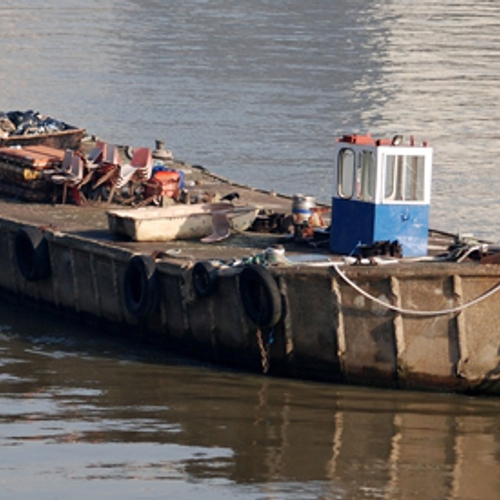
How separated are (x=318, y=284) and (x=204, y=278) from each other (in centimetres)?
159

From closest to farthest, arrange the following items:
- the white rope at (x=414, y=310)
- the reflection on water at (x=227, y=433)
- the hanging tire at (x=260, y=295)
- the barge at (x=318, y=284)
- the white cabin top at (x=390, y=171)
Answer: the reflection on water at (x=227, y=433)
the white rope at (x=414, y=310)
the barge at (x=318, y=284)
the hanging tire at (x=260, y=295)
the white cabin top at (x=390, y=171)

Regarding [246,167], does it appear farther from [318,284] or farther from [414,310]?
[414,310]

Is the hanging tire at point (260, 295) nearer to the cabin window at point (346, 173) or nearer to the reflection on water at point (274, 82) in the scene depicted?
the cabin window at point (346, 173)

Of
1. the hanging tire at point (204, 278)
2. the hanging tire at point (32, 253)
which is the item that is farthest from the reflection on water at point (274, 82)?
the hanging tire at point (204, 278)

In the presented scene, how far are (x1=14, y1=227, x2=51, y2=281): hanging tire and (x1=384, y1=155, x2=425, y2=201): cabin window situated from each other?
510 cm

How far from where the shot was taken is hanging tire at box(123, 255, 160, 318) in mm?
17844

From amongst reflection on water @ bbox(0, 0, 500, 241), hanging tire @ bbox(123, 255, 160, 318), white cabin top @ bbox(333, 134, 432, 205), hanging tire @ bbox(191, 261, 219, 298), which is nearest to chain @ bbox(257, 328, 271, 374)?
hanging tire @ bbox(191, 261, 219, 298)

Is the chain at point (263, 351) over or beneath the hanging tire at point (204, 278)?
beneath

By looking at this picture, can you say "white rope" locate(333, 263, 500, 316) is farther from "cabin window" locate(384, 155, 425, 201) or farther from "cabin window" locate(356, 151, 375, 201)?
"cabin window" locate(384, 155, 425, 201)

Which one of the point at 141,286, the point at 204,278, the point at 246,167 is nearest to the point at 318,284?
the point at 204,278

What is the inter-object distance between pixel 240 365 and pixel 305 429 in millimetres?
2024

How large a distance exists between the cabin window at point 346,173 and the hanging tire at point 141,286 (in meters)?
2.45

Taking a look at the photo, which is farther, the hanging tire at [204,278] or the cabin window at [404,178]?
the cabin window at [404,178]

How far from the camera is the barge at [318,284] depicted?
52.6 ft
